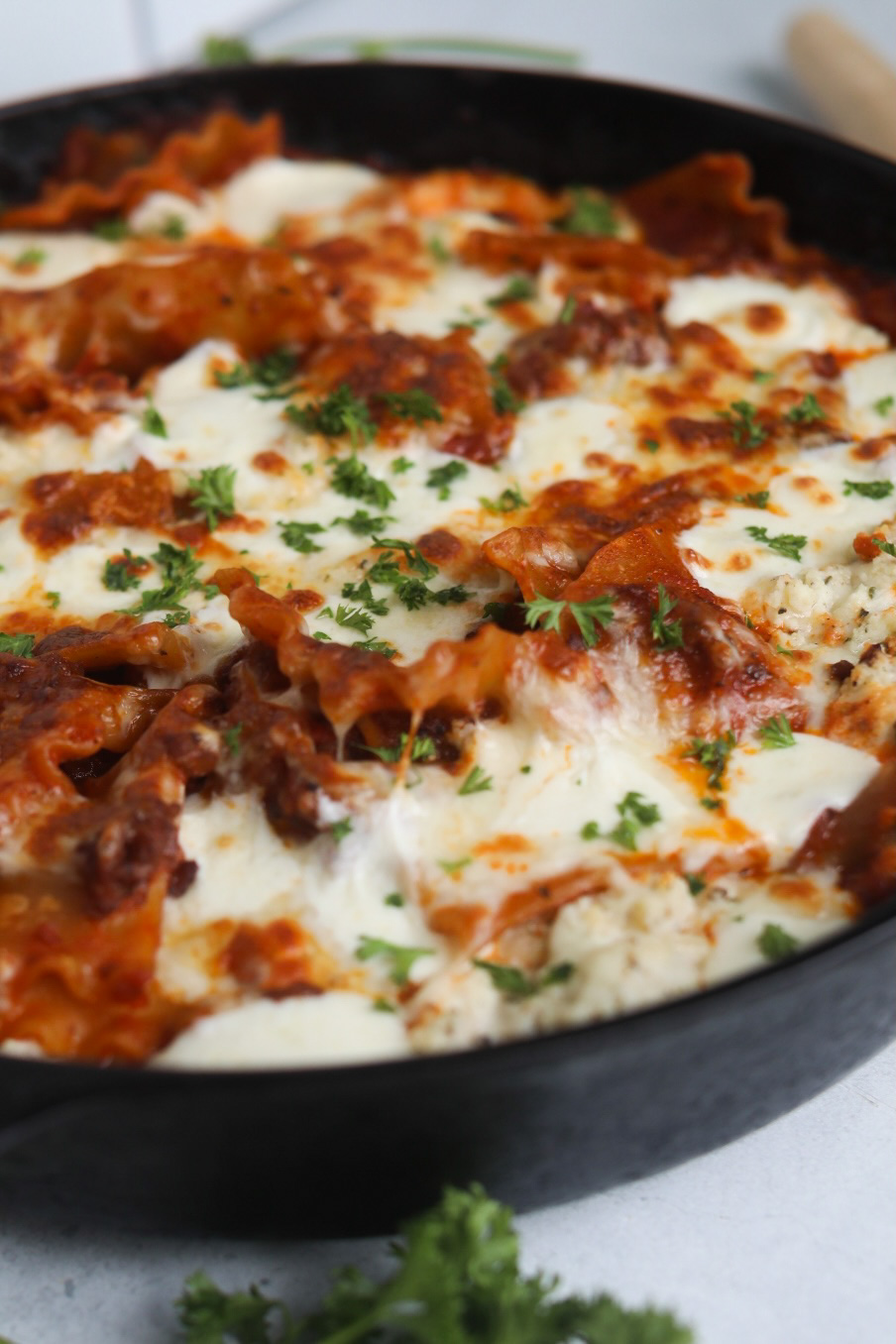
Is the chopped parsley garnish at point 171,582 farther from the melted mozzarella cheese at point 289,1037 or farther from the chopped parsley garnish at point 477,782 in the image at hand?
the melted mozzarella cheese at point 289,1037

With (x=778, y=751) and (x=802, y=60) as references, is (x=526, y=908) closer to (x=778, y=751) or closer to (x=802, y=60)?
(x=778, y=751)

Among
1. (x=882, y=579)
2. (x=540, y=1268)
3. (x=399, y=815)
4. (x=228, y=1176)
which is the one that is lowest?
(x=540, y=1268)

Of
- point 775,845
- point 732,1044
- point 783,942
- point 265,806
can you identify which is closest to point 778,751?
point 775,845

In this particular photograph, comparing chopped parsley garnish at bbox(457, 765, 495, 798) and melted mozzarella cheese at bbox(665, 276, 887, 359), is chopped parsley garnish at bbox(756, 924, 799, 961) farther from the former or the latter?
melted mozzarella cheese at bbox(665, 276, 887, 359)

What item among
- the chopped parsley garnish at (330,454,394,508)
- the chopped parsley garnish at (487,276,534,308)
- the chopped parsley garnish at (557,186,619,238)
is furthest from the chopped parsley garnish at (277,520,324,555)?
the chopped parsley garnish at (557,186,619,238)

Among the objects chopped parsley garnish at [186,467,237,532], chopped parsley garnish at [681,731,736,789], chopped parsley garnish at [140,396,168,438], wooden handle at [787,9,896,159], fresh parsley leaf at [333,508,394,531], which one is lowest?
chopped parsley garnish at [140,396,168,438]

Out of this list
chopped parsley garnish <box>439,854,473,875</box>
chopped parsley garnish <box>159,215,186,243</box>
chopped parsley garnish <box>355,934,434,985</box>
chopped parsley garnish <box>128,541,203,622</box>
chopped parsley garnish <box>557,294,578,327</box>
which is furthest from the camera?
chopped parsley garnish <box>159,215,186,243</box>

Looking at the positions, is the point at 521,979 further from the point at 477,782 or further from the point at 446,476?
the point at 446,476
